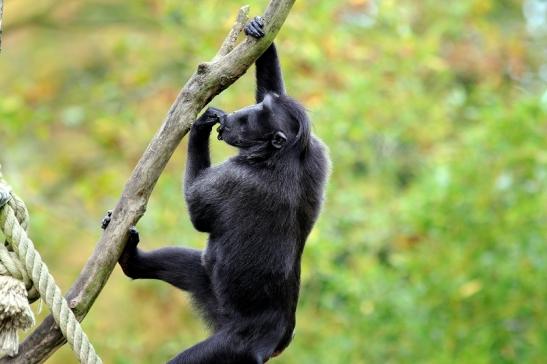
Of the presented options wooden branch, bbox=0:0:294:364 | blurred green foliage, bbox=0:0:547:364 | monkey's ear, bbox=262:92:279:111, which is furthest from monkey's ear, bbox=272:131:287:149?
blurred green foliage, bbox=0:0:547:364

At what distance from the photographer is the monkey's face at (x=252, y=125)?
17.9 feet

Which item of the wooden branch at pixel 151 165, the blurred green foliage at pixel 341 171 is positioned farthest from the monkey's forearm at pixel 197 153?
the blurred green foliage at pixel 341 171

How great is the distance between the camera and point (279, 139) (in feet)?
17.6

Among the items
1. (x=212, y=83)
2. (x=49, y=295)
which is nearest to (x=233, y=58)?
(x=212, y=83)

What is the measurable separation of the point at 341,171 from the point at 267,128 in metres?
5.83

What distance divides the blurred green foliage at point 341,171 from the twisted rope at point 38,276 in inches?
198

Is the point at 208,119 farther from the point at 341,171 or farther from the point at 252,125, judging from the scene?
the point at 341,171

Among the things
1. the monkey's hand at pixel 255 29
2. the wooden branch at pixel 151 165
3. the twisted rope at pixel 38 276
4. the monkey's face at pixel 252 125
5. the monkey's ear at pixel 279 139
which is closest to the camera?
the twisted rope at pixel 38 276

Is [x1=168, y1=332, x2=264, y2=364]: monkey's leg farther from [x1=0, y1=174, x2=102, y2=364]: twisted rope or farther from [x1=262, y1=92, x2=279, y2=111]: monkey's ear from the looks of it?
[x1=262, y1=92, x2=279, y2=111]: monkey's ear

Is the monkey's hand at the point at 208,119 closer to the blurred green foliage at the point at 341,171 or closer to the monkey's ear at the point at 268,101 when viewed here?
the monkey's ear at the point at 268,101

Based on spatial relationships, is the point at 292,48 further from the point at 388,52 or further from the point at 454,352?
the point at 454,352

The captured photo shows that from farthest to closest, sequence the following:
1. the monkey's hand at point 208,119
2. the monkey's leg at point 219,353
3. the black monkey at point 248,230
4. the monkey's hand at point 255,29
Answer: the monkey's hand at point 208,119 < the black monkey at point 248,230 < the monkey's leg at point 219,353 < the monkey's hand at point 255,29

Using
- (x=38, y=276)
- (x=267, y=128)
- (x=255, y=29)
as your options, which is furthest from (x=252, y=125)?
(x=38, y=276)

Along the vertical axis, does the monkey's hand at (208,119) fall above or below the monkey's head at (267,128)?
above
